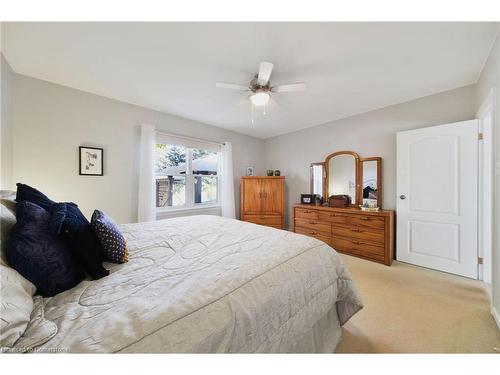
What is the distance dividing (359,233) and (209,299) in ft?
9.43

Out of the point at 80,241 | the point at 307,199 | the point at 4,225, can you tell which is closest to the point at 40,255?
the point at 80,241

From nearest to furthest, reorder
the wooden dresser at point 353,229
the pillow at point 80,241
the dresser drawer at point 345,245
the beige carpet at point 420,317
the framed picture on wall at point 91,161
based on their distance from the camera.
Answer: the pillow at point 80,241
the beige carpet at point 420,317
the framed picture on wall at point 91,161
the wooden dresser at point 353,229
the dresser drawer at point 345,245

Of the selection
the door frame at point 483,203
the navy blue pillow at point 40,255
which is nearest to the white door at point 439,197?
the door frame at point 483,203

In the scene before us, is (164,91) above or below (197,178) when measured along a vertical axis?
above

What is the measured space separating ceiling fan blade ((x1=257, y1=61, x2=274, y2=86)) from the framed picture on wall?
2320 mm

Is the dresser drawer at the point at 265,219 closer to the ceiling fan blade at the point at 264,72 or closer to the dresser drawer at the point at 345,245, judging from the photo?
the dresser drawer at the point at 345,245

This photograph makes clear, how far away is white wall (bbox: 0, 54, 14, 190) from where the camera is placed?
1.85m

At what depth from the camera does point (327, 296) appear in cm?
125

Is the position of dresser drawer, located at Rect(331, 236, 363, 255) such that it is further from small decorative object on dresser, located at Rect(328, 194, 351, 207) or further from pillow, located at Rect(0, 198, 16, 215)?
pillow, located at Rect(0, 198, 16, 215)

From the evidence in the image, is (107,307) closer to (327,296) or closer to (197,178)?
(327,296)

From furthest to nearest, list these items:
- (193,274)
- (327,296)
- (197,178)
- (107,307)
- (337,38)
Result: 1. (197,178)
2. (337,38)
3. (327,296)
4. (193,274)
5. (107,307)

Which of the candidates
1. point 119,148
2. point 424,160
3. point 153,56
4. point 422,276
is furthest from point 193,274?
point 424,160

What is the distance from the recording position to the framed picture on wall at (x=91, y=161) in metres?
2.51
